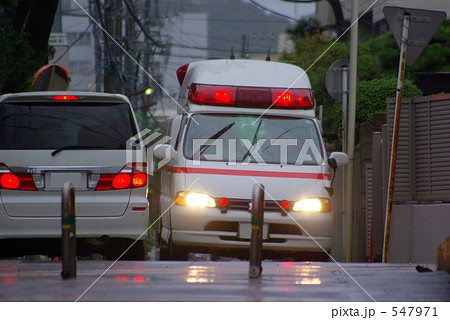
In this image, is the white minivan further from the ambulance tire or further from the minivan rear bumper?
the ambulance tire

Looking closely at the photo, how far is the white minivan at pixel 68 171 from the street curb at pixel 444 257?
310cm

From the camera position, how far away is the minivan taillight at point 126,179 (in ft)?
28.7

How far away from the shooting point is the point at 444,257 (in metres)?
7.48

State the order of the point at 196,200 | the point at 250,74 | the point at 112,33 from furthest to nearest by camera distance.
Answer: the point at 112,33 → the point at 250,74 → the point at 196,200

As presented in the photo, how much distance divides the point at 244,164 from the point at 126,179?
1753mm

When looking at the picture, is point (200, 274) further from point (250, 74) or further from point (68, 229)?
point (250, 74)

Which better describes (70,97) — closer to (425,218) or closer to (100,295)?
(100,295)

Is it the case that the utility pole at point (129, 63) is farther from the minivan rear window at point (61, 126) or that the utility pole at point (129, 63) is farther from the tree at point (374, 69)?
the minivan rear window at point (61, 126)

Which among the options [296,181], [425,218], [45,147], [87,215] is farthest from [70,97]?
[425,218]

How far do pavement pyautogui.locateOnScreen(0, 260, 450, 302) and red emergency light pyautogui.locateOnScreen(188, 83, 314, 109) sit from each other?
2723 mm

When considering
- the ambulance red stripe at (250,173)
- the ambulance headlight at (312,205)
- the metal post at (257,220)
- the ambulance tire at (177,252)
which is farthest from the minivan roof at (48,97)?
the metal post at (257,220)

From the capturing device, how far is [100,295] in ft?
19.9

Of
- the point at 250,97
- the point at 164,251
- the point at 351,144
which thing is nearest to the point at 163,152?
the point at 250,97

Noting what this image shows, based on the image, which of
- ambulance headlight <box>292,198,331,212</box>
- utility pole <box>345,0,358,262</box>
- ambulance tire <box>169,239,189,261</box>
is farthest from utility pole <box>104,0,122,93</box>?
ambulance headlight <box>292,198,331,212</box>
